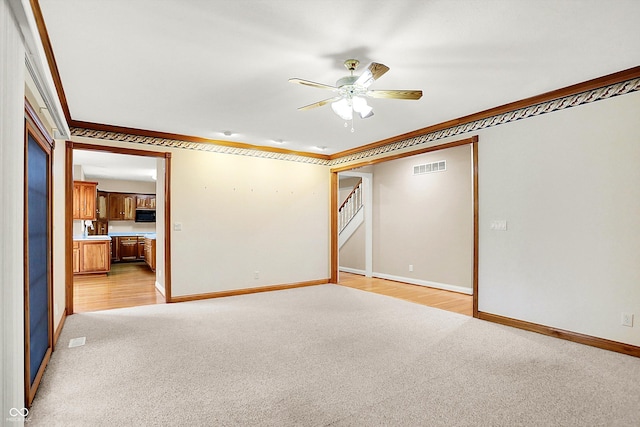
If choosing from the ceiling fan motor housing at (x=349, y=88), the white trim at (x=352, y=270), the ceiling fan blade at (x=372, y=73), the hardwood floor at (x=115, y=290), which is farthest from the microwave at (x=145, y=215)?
the ceiling fan blade at (x=372, y=73)

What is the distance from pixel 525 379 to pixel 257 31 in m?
3.19

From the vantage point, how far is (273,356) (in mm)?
3041

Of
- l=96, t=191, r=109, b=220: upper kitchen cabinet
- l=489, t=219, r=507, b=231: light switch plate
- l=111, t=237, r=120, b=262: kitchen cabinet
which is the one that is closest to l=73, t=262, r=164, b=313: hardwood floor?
l=111, t=237, r=120, b=262: kitchen cabinet

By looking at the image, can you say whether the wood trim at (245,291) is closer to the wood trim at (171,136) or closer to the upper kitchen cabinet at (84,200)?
the wood trim at (171,136)

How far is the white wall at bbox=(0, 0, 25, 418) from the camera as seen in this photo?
1339mm

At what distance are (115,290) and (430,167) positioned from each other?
6.11 metres

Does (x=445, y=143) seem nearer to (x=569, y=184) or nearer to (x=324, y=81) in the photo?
(x=569, y=184)

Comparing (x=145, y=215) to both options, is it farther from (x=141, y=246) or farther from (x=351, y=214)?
(x=351, y=214)

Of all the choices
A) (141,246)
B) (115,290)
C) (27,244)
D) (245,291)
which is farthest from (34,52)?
(141,246)

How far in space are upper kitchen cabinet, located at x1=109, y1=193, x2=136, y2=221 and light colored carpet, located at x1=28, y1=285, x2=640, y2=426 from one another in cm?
699

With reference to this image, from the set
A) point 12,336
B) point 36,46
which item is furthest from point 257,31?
point 12,336

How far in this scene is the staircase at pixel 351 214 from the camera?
8023 mm

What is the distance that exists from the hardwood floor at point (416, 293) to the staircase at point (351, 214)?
1240 millimetres

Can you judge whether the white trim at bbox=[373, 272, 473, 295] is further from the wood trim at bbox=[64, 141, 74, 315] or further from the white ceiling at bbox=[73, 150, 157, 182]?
the wood trim at bbox=[64, 141, 74, 315]
